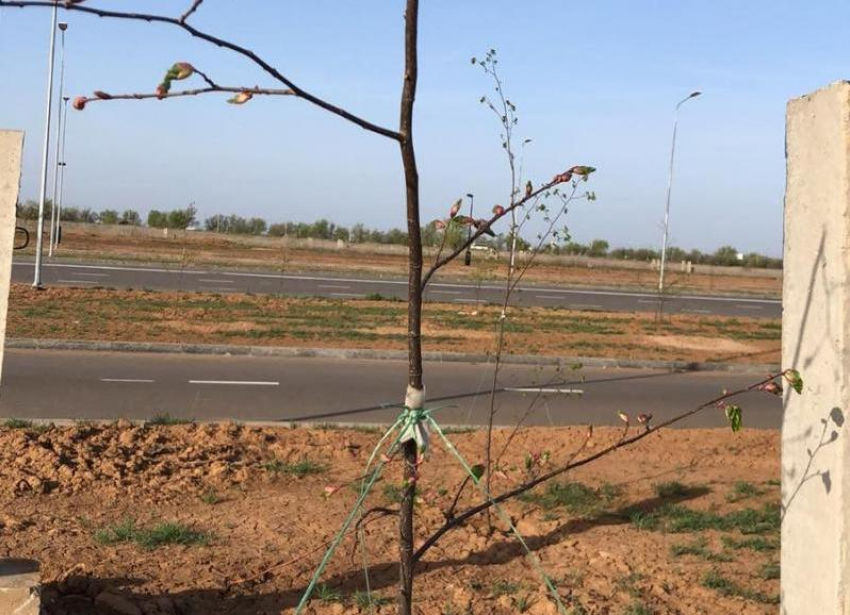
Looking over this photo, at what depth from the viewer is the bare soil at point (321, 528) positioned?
16.0 feet

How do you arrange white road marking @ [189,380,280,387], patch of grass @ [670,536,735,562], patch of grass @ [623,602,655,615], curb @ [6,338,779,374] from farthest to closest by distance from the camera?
curb @ [6,338,779,374], white road marking @ [189,380,280,387], patch of grass @ [670,536,735,562], patch of grass @ [623,602,655,615]

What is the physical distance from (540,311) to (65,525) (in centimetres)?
2068

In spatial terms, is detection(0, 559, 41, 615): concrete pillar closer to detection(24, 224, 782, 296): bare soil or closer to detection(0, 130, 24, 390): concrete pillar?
detection(0, 130, 24, 390): concrete pillar

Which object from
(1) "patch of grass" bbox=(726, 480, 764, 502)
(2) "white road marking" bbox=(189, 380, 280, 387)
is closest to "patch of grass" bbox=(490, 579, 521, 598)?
(1) "patch of grass" bbox=(726, 480, 764, 502)

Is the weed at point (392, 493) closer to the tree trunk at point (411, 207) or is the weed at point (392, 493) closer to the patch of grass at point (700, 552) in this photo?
the patch of grass at point (700, 552)

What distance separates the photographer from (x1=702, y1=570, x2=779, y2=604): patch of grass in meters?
5.07

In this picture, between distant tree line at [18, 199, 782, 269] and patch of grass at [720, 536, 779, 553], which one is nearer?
patch of grass at [720, 536, 779, 553]

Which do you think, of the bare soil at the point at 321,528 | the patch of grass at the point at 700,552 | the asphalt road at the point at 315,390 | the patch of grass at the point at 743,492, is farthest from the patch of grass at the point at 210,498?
the asphalt road at the point at 315,390

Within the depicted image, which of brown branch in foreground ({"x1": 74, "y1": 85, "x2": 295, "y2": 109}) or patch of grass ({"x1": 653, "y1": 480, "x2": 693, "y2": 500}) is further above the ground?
brown branch in foreground ({"x1": 74, "y1": 85, "x2": 295, "y2": 109})

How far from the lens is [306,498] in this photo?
6.59 meters

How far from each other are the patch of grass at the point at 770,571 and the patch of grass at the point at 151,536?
9.45 ft

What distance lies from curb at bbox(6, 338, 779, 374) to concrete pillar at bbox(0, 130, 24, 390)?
11722mm

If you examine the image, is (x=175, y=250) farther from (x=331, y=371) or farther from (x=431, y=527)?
(x=431, y=527)

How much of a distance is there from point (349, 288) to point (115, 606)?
1120 inches
